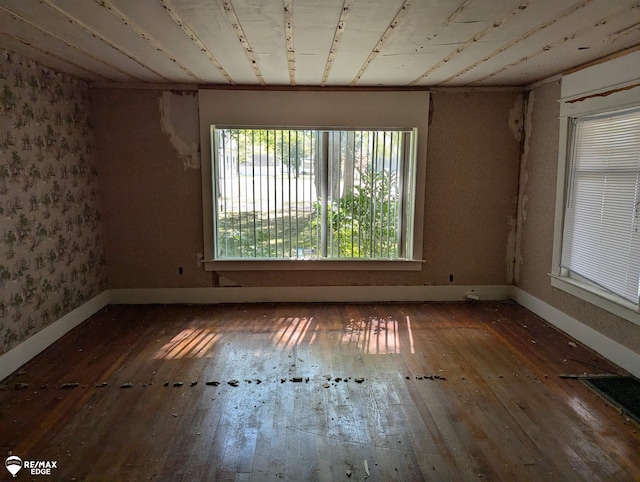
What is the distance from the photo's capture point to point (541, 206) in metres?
4.32

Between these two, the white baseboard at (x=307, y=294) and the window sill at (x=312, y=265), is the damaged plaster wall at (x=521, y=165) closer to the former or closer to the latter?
the white baseboard at (x=307, y=294)

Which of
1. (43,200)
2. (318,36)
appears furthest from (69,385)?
(318,36)

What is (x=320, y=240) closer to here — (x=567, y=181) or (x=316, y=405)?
(x=316, y=405)

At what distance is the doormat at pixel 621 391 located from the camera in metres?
2.67

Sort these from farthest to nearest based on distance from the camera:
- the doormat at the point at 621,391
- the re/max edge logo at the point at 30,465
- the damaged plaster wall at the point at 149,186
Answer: the damaged plaster wall at the point at 149,186 → the doormat at the point at 621,391 → the re/max edge logo at the point at 30,465

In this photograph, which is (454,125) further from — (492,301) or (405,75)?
(492,301)

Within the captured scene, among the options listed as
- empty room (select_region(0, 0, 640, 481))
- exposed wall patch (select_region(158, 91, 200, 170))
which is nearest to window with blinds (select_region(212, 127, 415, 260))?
empty room (select_region(0, 0, 640, 481))

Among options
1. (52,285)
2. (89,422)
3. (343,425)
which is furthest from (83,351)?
(343,425)

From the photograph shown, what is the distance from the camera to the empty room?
233 centimetres

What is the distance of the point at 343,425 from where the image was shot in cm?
252

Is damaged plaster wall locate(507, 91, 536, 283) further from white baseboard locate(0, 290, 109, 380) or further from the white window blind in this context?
white baseboard locate(0, 290, 109, 380)

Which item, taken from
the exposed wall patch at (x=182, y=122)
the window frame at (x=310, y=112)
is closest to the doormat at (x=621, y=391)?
the window frame at (x=310, y=112)

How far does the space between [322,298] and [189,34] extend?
10.0 feet

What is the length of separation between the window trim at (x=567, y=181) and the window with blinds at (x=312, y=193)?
1.43 metres
